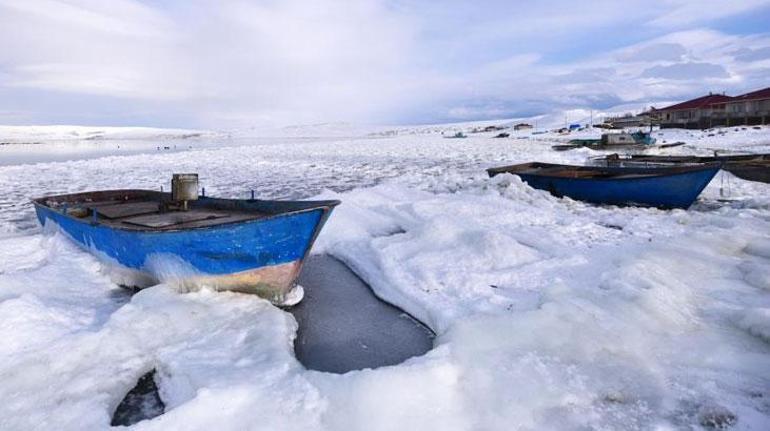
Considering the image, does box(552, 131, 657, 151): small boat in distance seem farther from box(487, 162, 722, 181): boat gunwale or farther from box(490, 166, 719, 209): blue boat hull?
box(490, 166, 719, 209): blue boat hull

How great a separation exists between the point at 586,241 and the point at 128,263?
6.94 m

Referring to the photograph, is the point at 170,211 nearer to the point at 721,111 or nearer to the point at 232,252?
the point at 232,252

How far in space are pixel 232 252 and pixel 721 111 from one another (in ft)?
184

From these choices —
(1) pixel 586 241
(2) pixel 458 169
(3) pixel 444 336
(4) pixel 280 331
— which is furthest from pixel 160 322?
(2) pixel 458 169

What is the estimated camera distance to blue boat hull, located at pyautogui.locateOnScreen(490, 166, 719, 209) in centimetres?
1026

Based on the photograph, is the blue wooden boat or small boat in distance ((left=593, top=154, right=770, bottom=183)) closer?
the blue wooden boat

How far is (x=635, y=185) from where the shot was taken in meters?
10.9

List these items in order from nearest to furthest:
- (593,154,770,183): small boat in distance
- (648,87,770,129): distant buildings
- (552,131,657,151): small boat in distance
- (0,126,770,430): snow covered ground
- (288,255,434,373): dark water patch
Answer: (0,126,770,430): snow covered ground → (288,255,434,373): dark water patch → (593,154,770,183): small boat in distance → (552,131,657,151): small boat in distance → (648,87,770,129): distant buildings

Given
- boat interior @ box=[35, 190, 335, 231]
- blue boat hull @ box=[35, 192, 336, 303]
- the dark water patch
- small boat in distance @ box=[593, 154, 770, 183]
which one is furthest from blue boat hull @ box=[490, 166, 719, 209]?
blue boat hull @ box=[35, 192, 336, 303]

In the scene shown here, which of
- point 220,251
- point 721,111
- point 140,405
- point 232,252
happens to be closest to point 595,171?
point 232,252

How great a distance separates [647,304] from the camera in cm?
491

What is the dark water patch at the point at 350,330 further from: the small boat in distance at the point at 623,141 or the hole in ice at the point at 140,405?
the small boat in distance at the point at 623,141

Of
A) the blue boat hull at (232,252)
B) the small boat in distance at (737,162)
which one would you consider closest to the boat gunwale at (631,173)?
the small boat in distance at (737,162)

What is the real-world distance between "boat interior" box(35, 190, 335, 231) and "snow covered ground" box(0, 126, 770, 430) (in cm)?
81
